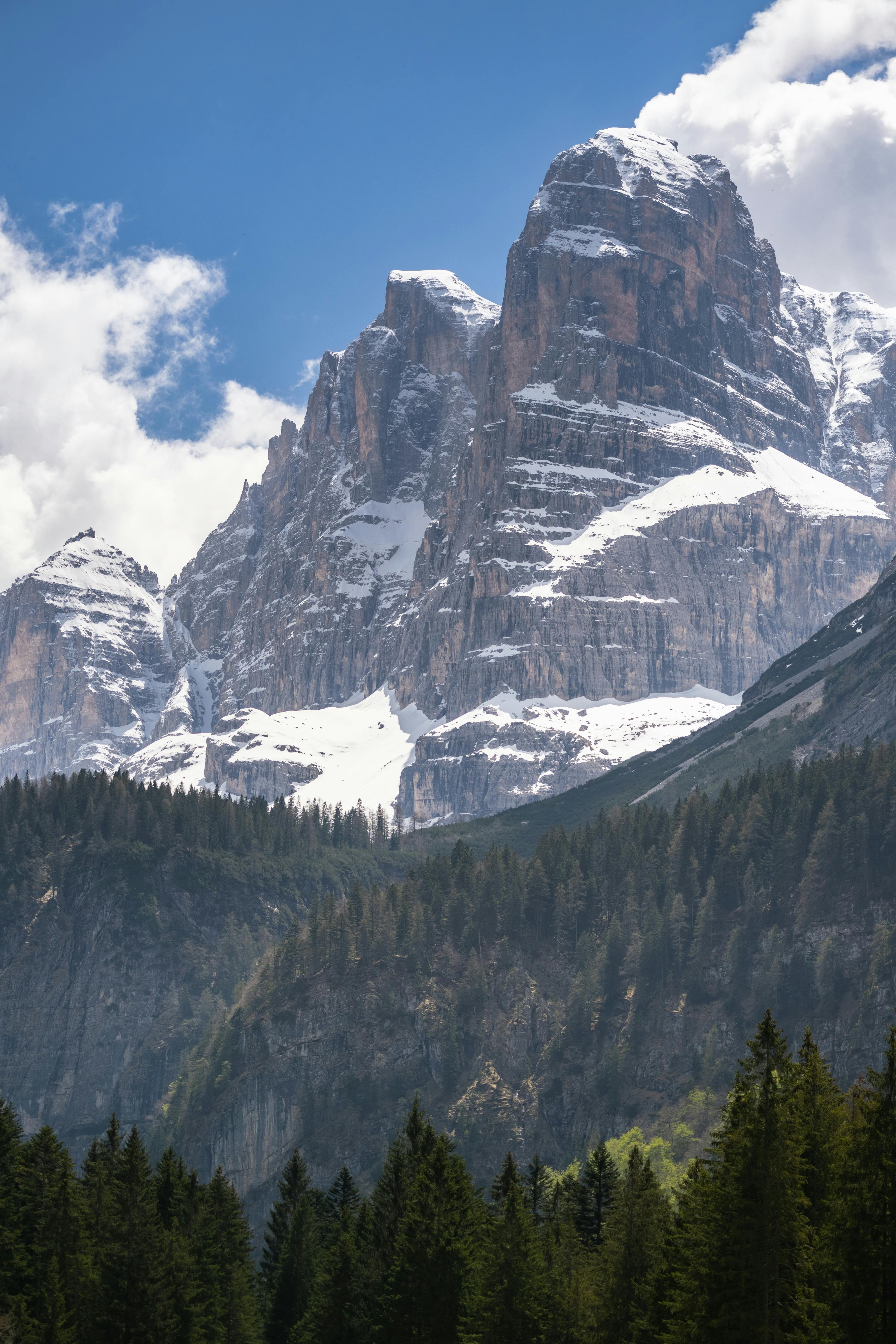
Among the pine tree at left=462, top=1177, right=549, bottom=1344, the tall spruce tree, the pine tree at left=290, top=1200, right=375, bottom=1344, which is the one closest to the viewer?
the pine tree at left=462, top=1177, right=549, bottom=1344

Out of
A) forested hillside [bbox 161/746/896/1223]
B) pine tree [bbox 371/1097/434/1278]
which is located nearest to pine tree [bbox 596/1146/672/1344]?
pine tree [bbox 371/1097/434/1278]

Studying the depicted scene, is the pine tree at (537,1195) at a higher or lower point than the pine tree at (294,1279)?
higher

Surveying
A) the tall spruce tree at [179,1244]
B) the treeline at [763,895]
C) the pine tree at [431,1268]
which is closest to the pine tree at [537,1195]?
the pine tree at [431,1268]

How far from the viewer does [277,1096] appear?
19075cm

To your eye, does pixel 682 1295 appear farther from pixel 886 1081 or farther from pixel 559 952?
pixel 559 952

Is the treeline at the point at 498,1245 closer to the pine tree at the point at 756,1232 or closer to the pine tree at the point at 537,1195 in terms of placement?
the pine tree at the point at 756,1232

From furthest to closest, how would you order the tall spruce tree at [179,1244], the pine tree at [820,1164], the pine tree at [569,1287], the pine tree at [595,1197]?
the pine tree at [595,1197] → the tall spruce tree at [179,1244] → the pine tree at [569,1287] → the pine tree at [820,1164]

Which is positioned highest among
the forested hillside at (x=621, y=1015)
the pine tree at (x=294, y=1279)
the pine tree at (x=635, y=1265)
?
the forested hillside at (x=621, y=1015)

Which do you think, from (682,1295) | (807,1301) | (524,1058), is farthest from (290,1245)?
(524,1058)

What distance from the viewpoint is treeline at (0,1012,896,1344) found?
47.7 meters

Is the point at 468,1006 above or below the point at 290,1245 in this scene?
above

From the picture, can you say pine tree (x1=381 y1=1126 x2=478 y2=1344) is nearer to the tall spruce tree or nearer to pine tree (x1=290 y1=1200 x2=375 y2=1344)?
pine tree (x1=290 y1=1200 x2=375 y2=1344)

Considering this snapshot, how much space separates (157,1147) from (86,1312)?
118529 mm

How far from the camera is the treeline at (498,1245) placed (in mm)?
47688
